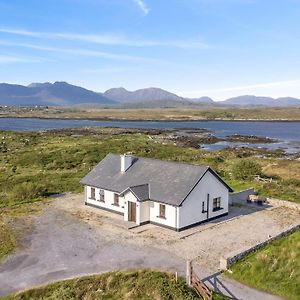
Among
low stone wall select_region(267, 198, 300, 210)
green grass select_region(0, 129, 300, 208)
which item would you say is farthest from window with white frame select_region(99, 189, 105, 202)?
low stone wall select_region(267, 198, 300, 210)

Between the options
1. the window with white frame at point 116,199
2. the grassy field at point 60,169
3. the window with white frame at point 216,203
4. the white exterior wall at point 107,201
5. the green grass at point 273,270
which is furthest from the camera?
the grassy field at point 60,169

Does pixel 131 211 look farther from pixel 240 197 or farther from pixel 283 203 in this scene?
pixel 283 203

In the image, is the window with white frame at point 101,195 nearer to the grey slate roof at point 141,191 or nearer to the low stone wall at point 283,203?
the grey slate roof at point 141,191

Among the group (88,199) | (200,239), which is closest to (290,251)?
(200,239)

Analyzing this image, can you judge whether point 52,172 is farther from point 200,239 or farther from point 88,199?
point 200,239

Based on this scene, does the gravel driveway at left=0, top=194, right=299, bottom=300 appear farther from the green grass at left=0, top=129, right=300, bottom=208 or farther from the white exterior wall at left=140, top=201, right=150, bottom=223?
the green grass at left=0, top=129, right=300, bottom=208

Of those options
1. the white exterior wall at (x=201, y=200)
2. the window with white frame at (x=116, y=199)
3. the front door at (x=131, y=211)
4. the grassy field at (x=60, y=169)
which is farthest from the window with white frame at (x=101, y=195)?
the white exterior wall at (x=201, y=200)
